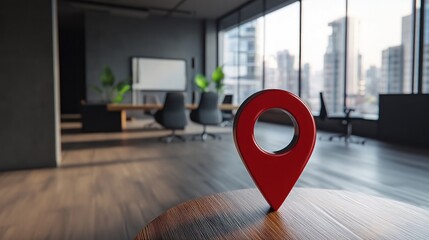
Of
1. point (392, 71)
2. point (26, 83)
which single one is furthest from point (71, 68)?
point (392, 71)

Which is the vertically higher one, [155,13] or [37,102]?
[155,13]

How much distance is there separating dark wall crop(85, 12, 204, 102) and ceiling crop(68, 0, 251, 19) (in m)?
0.54

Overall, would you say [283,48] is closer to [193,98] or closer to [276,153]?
[193,98]

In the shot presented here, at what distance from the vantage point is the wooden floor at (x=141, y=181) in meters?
2.26

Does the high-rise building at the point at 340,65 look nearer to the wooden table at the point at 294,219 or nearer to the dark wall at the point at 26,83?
the dark wall at the point at 26,83

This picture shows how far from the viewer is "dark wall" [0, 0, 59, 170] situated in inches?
143

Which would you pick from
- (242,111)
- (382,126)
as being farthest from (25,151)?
(382,126)

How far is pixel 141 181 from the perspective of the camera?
3336 millimetres

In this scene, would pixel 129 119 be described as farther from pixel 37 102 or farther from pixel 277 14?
pixel 37 102

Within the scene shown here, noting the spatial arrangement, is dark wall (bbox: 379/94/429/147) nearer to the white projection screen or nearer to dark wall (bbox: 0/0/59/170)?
dark wall (bbox: 0/0/59/170)

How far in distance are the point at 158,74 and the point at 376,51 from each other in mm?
6741

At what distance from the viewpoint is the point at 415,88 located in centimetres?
581

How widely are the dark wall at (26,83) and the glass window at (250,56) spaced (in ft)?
23.0

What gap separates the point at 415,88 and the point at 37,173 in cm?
588
